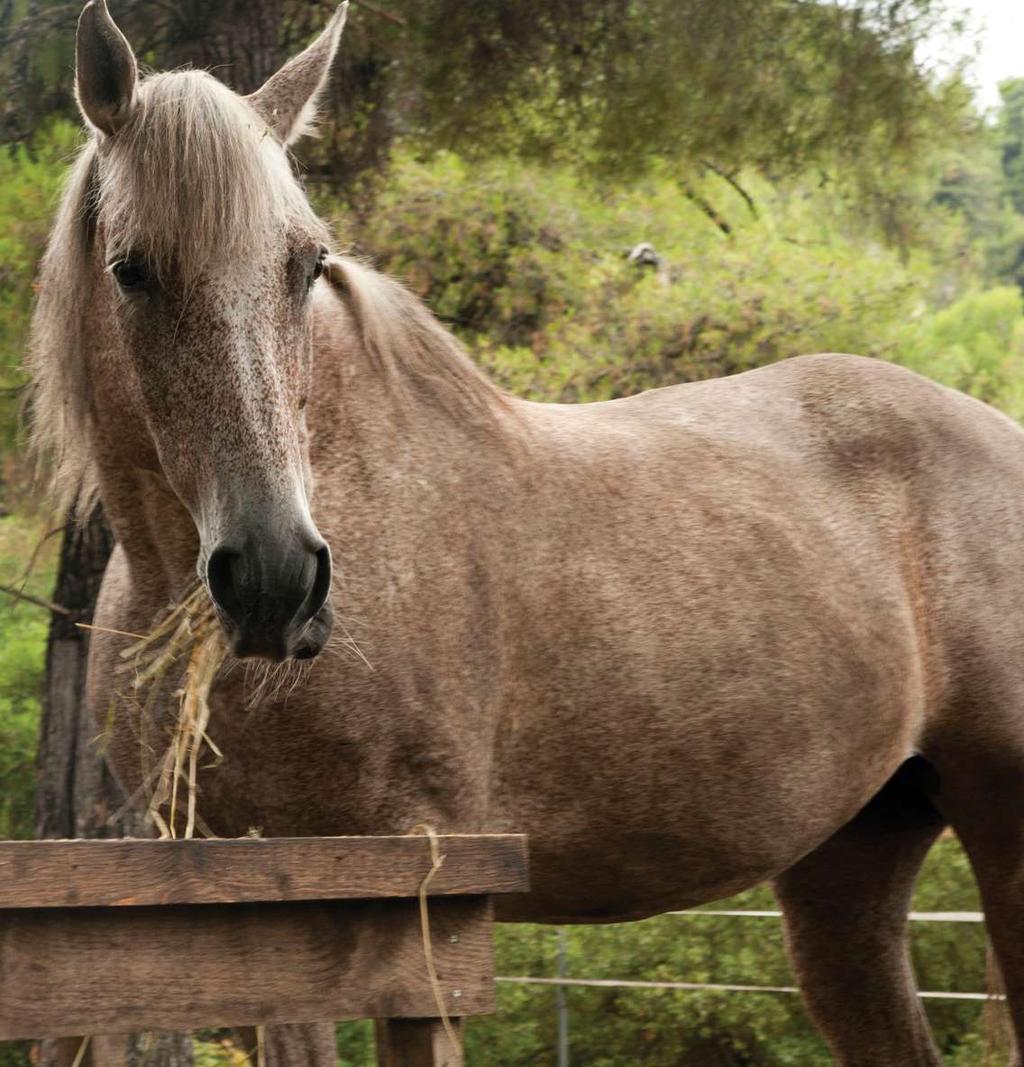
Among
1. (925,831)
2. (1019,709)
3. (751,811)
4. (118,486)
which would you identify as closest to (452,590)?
(118,486)

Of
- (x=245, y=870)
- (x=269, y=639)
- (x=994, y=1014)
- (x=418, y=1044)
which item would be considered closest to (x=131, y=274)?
(x=269, y=639)

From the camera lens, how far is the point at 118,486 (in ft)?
9.80

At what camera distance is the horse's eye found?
268 centimetres

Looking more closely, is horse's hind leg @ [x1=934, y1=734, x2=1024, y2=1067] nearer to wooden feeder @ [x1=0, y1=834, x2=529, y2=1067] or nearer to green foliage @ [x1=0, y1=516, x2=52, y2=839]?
wooden feeder @ [x1=0, y1=834, x2=529, y2=1067]

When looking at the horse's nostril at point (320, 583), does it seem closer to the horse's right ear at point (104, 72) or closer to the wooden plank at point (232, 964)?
the wooden plank at point (232, 964)

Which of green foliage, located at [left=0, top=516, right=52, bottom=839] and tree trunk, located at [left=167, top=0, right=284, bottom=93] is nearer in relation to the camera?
tree trunk, located at [left=167, top=0, right=284, bottom=93]

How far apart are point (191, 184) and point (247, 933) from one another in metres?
1.37

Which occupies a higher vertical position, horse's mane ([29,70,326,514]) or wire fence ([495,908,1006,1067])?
horse's mane ([29,70,326,514])

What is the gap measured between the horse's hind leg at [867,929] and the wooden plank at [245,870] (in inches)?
93.0

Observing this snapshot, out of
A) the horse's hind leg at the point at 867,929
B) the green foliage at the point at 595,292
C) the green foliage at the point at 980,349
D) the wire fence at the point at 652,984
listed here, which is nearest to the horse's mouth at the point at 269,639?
the horse's hind leg at the point at 867,929

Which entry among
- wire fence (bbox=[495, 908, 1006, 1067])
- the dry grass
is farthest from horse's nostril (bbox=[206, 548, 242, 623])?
wire fence (bbox=[495, 908, 1006, 1067])

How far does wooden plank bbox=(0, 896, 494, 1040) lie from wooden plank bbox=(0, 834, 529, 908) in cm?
5

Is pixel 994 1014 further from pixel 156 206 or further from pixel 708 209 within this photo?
pixel 708 209

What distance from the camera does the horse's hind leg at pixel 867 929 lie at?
4.17 meters
